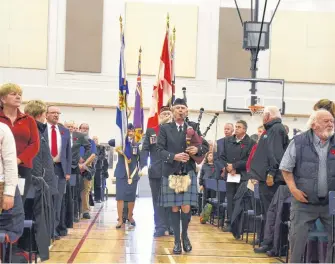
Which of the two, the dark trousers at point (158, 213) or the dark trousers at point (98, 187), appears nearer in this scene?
the dark trousers at point (158, 213)

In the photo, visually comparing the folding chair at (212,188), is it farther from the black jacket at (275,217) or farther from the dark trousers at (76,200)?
the black jacket at (275,217)

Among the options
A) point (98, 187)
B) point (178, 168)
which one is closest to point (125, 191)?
point (178, 168)

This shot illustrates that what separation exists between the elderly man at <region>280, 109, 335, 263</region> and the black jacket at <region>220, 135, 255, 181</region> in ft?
15.8

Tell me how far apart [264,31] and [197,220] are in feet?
25.5

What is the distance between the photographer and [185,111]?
8844 mm

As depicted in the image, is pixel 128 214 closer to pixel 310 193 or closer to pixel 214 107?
pixel 310 193

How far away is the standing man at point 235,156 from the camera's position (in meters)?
11.1

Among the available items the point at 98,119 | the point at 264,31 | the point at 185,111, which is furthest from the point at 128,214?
the point at 98,119

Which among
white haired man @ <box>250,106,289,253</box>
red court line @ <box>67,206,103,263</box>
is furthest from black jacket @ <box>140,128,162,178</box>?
white haired man @ <box>250,106,289,253</box>

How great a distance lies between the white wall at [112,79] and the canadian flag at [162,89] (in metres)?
9.90

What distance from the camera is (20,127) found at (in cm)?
641

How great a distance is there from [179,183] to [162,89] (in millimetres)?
5111

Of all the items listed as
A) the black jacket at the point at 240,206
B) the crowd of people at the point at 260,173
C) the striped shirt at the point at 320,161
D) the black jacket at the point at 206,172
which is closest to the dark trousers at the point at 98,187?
the black jacket at the point at 206,172

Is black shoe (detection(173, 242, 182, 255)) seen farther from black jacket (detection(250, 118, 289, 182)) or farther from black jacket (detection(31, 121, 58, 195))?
black jacket (detection(31, 121, 58, 195))
